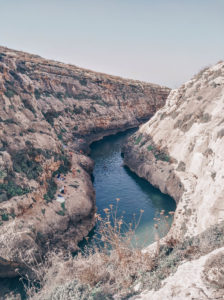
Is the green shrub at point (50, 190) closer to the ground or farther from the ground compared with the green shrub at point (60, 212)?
farther from the ground

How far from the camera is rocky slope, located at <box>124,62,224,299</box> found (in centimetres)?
764

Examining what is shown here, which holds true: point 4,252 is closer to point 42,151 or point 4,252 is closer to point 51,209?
point 51,209

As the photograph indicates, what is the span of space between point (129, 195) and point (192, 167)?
841cm

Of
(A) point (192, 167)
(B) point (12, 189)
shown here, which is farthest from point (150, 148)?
(B) point (12, 189)

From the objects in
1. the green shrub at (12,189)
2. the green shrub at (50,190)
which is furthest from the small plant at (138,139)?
the green shrub at (12,189)

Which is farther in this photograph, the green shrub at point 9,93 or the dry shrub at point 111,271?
the green shrub at point 9,93

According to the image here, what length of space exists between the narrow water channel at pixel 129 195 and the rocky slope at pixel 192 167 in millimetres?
1319

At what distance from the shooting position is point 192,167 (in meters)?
27.8

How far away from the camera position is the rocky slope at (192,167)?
7641 millimetres

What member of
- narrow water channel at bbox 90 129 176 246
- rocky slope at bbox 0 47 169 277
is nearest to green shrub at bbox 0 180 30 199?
rocky slope at bbox 0 47 169 277

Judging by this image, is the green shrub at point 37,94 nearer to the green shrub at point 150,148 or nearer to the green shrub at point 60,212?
the green shrub at point 150,148

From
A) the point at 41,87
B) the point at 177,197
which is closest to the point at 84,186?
the point at 177,197

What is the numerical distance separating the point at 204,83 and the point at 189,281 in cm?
3408

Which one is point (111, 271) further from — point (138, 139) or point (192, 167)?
point (138, 139)
